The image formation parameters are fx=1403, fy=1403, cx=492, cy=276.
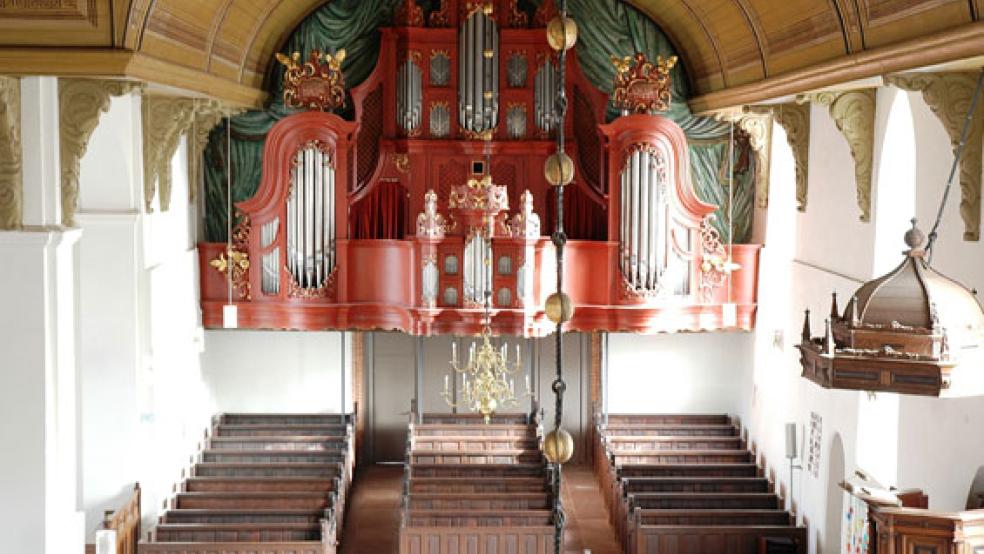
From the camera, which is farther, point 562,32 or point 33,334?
point 33,334

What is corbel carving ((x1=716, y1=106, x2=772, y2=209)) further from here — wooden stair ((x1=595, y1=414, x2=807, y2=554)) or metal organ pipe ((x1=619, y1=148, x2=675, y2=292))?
wooden stair ((x1=595, y1=414, x2=807, y2=554))

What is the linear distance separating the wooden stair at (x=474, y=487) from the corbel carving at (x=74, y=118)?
6571 millimetres

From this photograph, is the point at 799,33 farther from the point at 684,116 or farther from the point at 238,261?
the point at 238,261

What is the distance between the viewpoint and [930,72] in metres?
12.4

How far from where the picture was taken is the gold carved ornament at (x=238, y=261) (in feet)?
70.8

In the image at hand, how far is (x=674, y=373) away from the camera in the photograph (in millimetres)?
25125

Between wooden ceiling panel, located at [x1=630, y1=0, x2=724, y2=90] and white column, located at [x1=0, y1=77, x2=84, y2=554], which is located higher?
Result: wooden ceiling panel, located at [x1=630, y1=0, x2=724, y2=90]

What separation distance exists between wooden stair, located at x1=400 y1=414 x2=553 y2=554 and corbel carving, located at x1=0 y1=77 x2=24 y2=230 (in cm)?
690

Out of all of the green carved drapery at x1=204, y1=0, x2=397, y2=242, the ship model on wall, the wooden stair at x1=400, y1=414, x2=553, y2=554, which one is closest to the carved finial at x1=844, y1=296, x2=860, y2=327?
the wooden stair at x1=400, y1=414, x2=553, y2=554

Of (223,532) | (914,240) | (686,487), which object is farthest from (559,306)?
(686,487)

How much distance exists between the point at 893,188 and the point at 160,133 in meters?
9.39

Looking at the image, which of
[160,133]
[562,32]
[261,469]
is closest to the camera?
[562,32]

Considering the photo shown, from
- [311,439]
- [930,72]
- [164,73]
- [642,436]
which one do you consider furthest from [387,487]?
[930,72]

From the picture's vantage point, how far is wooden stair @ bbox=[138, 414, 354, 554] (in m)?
17.6
